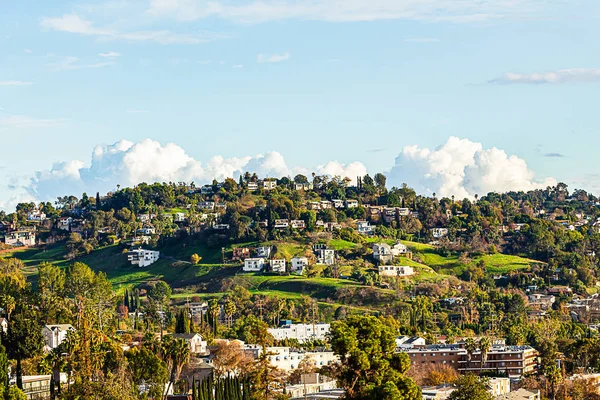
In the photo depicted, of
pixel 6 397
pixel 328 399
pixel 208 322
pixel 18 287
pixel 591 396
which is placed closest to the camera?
pixel 6 397

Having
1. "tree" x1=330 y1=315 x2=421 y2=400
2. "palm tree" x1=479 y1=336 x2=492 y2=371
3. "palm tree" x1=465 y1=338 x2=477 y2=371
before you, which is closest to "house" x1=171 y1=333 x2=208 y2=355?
"palm tree" x1=465 y1=338 x2=477 y2=371

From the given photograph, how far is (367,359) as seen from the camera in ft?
299

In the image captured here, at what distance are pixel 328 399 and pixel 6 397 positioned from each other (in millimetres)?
32872

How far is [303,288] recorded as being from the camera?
637ft

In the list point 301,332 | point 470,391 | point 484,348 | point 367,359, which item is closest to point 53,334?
point 367,359

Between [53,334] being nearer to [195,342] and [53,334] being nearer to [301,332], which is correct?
[195,342]

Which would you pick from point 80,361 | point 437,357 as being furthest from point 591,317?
point 80,361

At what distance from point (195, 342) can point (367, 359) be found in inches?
1491

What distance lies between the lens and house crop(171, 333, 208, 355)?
4838 inches

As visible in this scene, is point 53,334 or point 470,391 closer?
point 470,391

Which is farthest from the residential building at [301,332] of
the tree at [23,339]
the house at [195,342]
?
the tree at [23,339]

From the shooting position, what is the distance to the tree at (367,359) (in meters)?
88.0

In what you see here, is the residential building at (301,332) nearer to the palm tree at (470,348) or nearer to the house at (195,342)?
the house at (195,342)

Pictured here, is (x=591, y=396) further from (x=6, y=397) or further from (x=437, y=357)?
(x=6, y=397)
